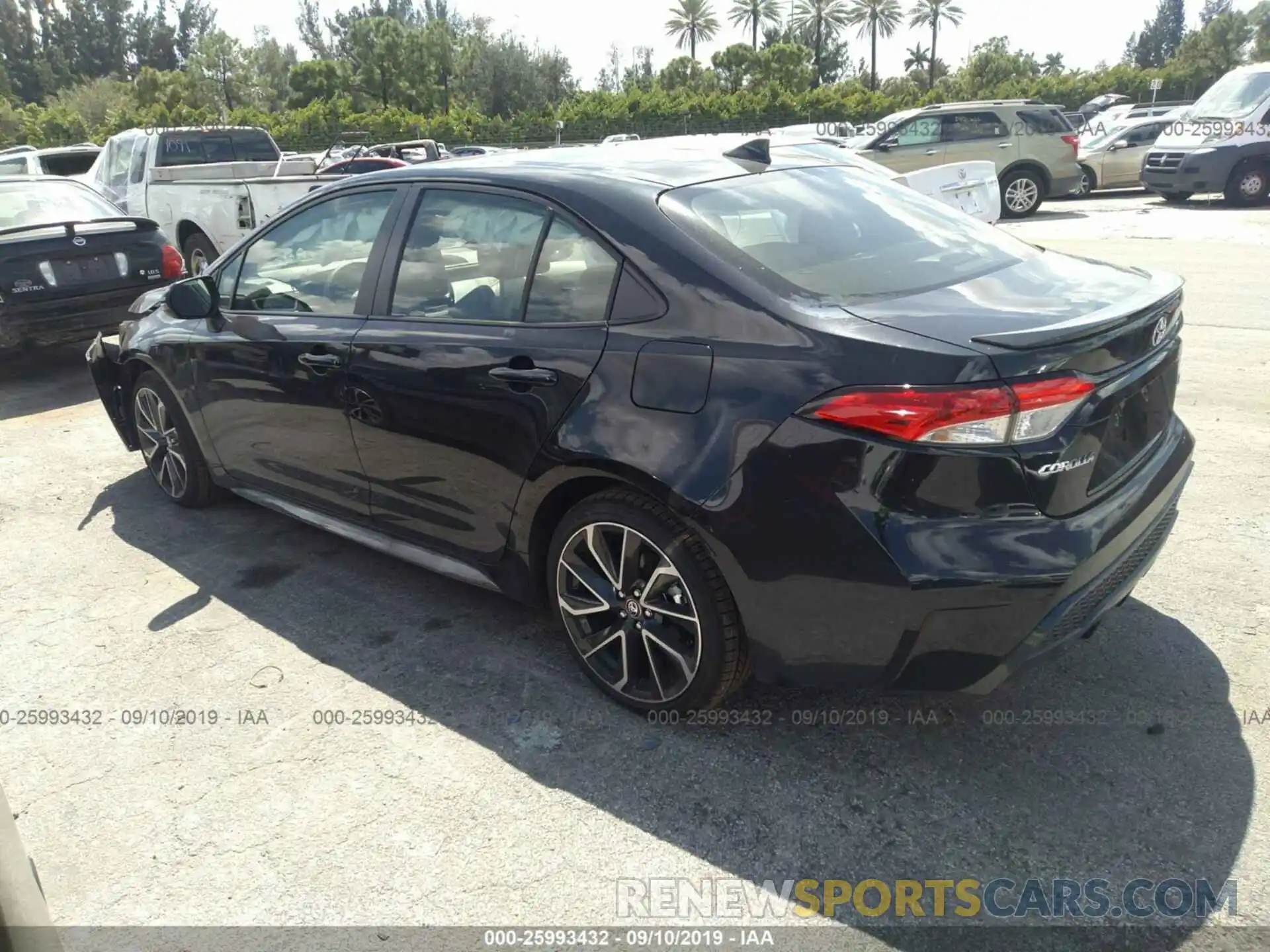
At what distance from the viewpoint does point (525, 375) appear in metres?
3.15

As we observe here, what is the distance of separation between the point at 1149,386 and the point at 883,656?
112 cm

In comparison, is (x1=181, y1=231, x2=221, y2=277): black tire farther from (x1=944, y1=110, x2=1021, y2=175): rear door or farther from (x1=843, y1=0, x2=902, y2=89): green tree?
(x1=843, y1=0, x2=902, y2=89): green tree

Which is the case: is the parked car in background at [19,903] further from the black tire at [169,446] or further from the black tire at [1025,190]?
the black tire at [1025,190]

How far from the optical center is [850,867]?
8.29 feet

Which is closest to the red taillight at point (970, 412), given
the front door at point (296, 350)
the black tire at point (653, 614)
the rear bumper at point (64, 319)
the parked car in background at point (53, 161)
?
the black tire at point (653, 614)

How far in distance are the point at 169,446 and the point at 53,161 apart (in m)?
14.1

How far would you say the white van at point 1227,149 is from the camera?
52.1 ft

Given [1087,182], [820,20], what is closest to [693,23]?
[820,20]

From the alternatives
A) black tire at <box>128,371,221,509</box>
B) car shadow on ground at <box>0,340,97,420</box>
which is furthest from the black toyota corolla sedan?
car shadow on ground at <box>0,340,97,420</box>

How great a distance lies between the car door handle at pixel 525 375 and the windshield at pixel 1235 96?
56.7ft

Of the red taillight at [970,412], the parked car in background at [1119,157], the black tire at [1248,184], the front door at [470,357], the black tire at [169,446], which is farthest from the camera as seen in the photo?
the parked car in background at [1119,157]

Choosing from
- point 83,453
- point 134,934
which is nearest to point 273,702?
point 134,934

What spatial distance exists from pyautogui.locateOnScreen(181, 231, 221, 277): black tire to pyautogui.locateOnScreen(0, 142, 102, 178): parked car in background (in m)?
5.25

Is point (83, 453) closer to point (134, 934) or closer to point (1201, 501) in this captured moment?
point (134, 934)
